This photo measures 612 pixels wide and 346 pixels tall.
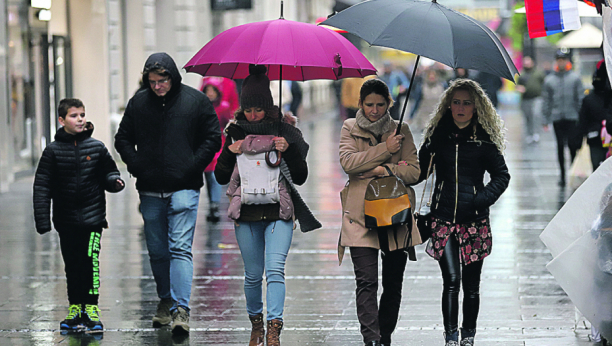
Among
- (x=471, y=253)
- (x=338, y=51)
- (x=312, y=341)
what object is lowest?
(x=312, y=341)

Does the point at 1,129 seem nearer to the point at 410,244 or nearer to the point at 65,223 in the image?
the point at 65,223

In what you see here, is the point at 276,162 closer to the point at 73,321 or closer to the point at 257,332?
the point at 257,332

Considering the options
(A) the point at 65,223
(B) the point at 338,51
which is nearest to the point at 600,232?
(B) the point at 338,51

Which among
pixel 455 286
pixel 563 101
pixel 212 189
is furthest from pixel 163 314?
pixel 563 101

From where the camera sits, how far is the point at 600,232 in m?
4.97

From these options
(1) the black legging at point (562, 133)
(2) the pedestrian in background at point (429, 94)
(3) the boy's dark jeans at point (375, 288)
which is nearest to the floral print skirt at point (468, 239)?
(3) the boy's dark jeans at point (375, 288)

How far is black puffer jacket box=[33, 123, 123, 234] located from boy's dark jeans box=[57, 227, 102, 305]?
0.29ft

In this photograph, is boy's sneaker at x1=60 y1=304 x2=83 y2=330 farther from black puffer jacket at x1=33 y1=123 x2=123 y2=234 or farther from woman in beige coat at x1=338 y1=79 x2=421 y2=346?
woman in beige coat at x1=338 y1=79 x2=421 y2=346

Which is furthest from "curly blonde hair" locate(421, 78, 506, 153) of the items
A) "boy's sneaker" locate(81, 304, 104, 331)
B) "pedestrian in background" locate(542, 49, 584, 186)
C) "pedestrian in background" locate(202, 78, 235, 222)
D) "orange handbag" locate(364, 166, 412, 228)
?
"pedestrian in background" locate(542, 49, 584, 186)

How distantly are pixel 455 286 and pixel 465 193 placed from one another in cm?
54

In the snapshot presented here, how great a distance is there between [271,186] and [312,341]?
3.71 feet

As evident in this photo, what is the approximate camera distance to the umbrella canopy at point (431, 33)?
188 inches

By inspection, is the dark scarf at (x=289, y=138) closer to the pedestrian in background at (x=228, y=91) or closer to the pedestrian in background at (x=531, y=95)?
the pedestrian in background at (x=228, y=91)

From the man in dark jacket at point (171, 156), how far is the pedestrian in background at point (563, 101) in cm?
923
